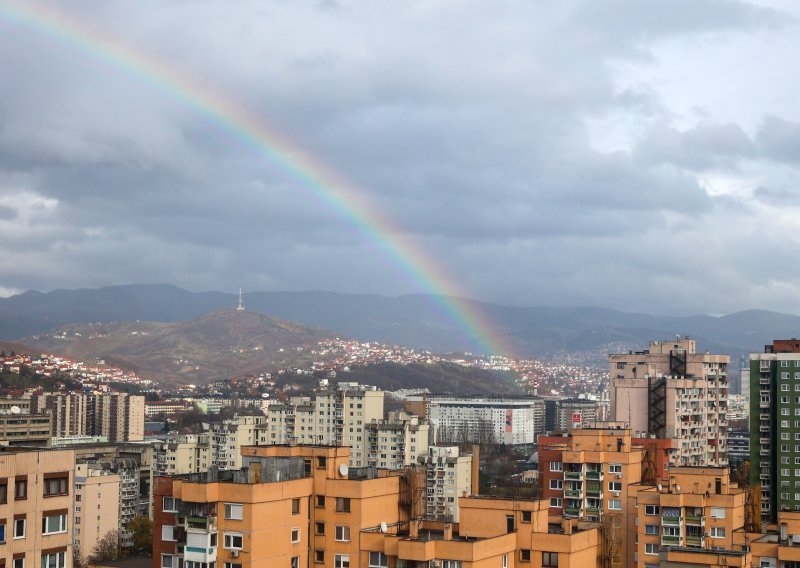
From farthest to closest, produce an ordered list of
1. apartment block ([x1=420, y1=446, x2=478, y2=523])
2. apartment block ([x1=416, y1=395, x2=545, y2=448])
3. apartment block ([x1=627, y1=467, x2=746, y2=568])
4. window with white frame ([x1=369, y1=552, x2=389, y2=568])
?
1. apartment block ([x1=416, y1=395, x2=545, y2=448])
2. apartment block ([x1=420, y1=446, x2=478, y2=523])
3. apartment block ([x1=627, y1=467, x2=746, y2=568])
4. window with white frame ([x1=369, y1=552, x2=389, y2=568])

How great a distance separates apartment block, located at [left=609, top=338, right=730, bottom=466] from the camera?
4656 cm

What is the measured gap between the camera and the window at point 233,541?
17156mm

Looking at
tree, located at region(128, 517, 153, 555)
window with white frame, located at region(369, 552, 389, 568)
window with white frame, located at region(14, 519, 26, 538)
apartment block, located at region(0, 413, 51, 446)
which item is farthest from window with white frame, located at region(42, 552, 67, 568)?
apartment block, located at region(0, 413, 51, 446)

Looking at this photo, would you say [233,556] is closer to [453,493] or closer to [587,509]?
[587,509]

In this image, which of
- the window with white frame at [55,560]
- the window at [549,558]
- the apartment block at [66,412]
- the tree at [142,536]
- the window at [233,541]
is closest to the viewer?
the window with white frame at [55,560]

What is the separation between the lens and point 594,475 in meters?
29.8

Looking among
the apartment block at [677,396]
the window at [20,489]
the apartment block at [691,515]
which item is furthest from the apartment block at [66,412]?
the window at [20,489]

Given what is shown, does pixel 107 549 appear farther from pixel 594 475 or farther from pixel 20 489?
pixel 20 489

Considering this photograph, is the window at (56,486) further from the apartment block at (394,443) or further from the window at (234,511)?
the apartment block at (394,443)

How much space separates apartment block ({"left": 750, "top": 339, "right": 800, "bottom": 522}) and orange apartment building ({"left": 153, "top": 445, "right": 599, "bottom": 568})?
90.7 feet

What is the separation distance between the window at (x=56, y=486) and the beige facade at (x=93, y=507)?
37.7 meters

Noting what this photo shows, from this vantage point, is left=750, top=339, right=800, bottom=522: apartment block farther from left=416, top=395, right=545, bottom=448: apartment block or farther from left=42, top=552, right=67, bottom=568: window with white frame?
left=416, top=395, right=545, bottom=448: apartment block

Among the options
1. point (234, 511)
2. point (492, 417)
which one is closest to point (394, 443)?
point (234, 511)

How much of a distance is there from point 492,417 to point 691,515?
117 meters
